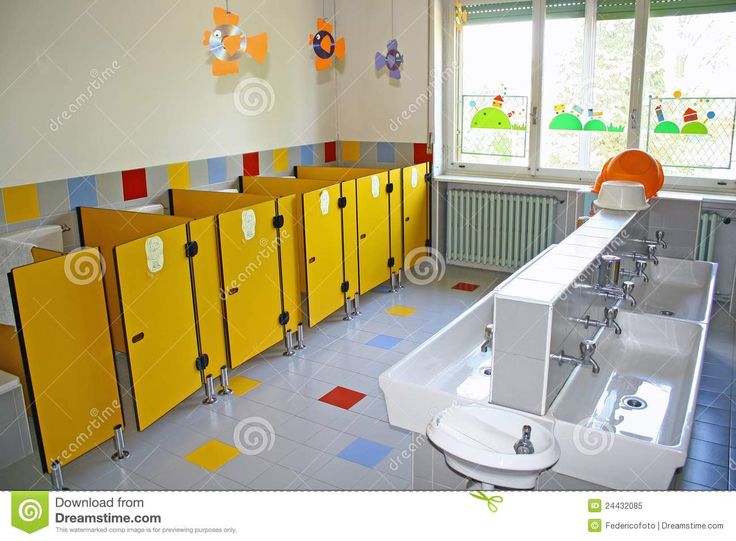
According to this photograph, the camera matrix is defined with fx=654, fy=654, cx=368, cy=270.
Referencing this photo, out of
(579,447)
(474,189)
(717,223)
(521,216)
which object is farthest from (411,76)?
(579,447)

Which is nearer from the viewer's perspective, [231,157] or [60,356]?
[60,356]

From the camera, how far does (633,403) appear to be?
2615 millimetres

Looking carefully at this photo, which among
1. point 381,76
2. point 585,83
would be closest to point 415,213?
point 381,76

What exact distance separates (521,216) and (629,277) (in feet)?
8.43

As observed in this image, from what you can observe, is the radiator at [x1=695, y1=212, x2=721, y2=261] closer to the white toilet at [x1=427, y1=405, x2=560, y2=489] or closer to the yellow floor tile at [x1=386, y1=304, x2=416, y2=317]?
the yellow floor tile at [x1=386, y1=304, x2=416, y2=317]

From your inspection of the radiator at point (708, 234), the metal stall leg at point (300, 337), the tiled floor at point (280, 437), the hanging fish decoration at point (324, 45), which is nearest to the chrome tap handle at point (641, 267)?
the tiled floor at point (280, 437)

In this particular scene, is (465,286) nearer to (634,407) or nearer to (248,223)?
(248,223)

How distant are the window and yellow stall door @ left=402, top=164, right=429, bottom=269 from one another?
0.56 m

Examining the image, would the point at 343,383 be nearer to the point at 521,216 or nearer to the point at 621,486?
the point at 621,486

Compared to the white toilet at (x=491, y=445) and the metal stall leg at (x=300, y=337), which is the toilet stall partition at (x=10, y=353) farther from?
the white toilet at (x=491, y=445)

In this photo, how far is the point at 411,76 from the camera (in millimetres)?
5984

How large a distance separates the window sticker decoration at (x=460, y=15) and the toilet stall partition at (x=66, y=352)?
13.6 feet

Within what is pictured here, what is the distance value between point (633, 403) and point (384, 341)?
7.09 ft

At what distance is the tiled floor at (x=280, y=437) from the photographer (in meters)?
→ 3.04
